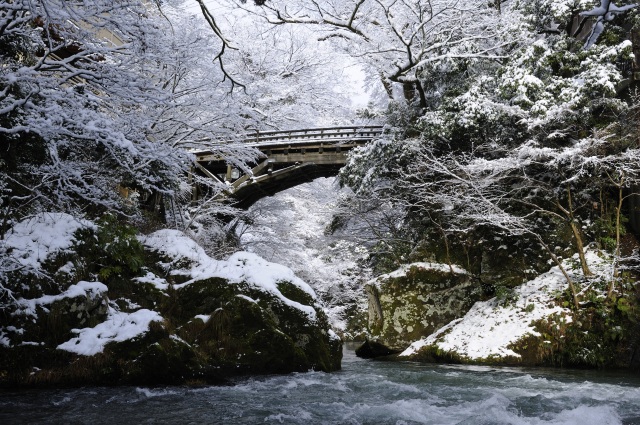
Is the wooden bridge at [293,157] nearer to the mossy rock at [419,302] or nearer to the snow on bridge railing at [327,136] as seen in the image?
the snow on bridge railing at [327,136]

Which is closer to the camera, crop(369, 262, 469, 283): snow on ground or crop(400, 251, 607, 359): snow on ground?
crop(400, 251, 607, 359): snow on ground

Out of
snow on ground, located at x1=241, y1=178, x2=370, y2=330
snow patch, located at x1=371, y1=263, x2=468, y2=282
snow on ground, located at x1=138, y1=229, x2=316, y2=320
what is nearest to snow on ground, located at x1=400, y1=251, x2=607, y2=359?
snow patch, located at x1=371, y1=263, x2=468, y2=282

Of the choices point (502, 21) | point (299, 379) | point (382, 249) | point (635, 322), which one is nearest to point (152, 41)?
point (299, 379)

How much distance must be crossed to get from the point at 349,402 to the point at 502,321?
5.51m

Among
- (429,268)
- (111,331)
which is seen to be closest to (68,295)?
(111,331)

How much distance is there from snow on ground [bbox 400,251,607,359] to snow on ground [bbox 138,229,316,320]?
143 inches

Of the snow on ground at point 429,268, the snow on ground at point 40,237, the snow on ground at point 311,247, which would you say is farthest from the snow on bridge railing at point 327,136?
the snow on ground at point 40,237

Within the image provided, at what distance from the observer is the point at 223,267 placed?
7.62 metres

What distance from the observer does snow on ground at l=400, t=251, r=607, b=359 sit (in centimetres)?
895

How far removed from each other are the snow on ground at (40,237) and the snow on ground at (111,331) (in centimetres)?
105

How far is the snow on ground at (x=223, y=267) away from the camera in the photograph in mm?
7418

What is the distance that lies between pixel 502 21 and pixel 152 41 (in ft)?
31.7

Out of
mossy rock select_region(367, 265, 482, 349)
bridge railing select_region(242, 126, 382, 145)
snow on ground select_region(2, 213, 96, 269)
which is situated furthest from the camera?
bridge railing select_region(242, 126, 382, 145)

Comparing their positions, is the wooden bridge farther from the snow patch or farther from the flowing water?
the flowing water
